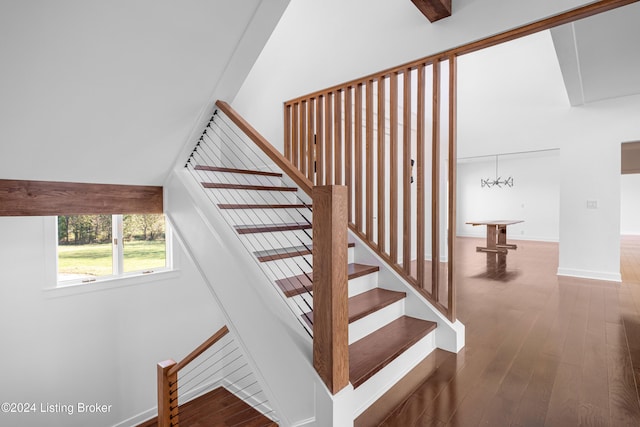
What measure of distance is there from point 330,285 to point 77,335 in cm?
375

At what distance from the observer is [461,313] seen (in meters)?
3.20

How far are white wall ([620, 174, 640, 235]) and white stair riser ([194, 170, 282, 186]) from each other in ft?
41.3

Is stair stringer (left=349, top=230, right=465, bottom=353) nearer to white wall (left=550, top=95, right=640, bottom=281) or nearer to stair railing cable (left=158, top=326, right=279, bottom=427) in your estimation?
stair railing cable (left=158, top=326, right=279, bottom=427)

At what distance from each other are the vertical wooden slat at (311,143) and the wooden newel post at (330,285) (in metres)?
2.03

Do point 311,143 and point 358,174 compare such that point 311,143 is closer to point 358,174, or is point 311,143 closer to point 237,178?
point 358,174

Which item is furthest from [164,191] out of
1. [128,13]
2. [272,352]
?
[272,352]

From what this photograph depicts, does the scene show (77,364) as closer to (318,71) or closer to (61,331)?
(61,331)

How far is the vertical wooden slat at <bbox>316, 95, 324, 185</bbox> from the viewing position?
349 centimetres

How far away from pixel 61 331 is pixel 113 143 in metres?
2.70

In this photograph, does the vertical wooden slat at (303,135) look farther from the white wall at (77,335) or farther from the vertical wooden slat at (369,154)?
the white wall at (77,335)

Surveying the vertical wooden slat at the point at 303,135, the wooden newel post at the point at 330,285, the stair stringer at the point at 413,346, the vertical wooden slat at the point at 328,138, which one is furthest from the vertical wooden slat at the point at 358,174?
the wooden newel post at the point at 330,285

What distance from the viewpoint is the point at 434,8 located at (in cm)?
237

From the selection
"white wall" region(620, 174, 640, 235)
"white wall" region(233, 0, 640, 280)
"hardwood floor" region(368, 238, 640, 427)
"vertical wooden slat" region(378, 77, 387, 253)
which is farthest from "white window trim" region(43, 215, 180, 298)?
"white wall" region(620, 174, 640, 235)

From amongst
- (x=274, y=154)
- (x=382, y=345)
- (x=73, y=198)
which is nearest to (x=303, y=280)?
(x=382, y=345)
